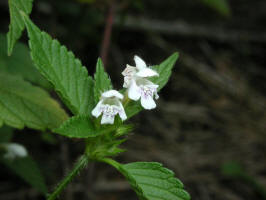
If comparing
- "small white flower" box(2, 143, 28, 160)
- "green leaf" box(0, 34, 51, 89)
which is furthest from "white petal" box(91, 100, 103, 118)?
"green leaf" box(0, 34, 51, 89)

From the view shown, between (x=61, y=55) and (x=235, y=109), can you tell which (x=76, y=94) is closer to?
(x=61, y=55)

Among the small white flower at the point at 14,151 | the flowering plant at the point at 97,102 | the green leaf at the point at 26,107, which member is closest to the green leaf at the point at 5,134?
the small white flower at the point at 14,151

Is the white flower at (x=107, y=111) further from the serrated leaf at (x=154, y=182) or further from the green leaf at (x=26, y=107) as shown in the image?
the green leaf at (x=26, y=107)

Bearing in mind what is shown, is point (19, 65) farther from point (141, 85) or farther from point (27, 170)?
point (141, 85)

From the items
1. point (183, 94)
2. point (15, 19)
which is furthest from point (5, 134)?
point (183, 94)

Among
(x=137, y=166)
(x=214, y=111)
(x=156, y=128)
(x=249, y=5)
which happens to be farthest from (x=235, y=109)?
(x=137, y=166)
